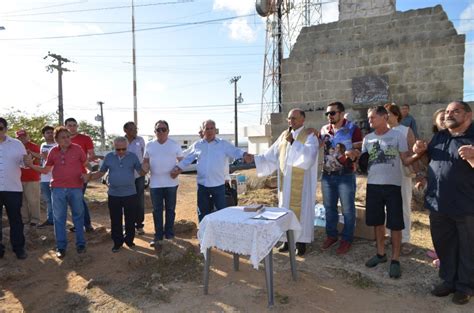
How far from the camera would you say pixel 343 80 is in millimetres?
9750

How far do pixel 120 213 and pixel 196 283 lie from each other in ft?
5.40

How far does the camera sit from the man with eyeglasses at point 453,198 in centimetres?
338

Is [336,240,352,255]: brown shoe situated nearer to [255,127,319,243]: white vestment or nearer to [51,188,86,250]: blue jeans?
[255,127,319,243]: white vestment

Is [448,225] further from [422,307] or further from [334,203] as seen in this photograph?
[334,203]

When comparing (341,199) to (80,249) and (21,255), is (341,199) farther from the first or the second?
(21,255)

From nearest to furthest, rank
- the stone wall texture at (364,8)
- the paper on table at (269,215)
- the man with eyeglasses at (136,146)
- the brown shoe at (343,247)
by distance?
the paper on table at (269,215) → the brown shoe at (343,247) → the man with eyeglasses at (136,146) → the stone wall texture at (364,8)

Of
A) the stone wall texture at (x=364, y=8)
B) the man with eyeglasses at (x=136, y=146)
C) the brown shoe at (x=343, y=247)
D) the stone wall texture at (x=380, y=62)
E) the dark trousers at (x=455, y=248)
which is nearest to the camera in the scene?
the dark trousers at (x=455, y=248)

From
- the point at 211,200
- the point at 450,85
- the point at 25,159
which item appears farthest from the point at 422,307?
the point at 450,85

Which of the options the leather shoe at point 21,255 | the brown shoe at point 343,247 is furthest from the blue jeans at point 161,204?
the brown shoe at point 343,247

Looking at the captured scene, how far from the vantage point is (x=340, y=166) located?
15.1 ft

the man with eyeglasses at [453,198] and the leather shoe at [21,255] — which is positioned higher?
the man with eyeglasses at [453,198]

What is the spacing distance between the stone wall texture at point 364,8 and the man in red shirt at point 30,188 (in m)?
8.06

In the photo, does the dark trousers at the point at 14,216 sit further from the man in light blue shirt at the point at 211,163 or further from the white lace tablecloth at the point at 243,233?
the white lace tablecloth at the point at 243,233

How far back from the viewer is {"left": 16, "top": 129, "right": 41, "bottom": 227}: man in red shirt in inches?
259
